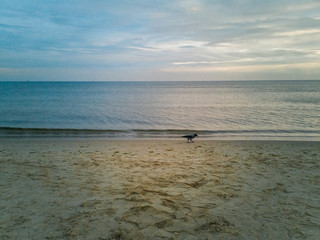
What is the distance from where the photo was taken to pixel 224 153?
9.55m

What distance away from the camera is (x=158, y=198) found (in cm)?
504

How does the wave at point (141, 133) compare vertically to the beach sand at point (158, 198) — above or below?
below

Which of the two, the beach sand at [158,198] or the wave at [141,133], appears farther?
Result: the wave at [141,133]

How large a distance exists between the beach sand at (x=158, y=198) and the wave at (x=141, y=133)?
718cm

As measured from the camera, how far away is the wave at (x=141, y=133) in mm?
15344

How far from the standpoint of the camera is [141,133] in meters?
16.5

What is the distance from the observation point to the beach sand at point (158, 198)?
3898mm

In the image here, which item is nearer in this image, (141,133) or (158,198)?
(158,198)

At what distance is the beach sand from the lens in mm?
3898

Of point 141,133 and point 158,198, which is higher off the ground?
point 158,198

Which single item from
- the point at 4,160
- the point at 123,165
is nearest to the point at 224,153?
the point at 123,165

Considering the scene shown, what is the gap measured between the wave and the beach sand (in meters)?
7.18

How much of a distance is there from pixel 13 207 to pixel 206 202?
4151mm

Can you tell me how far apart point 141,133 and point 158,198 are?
38.1 feet
